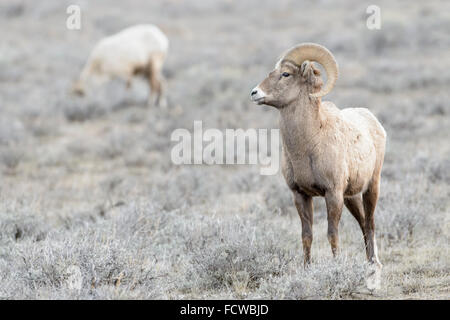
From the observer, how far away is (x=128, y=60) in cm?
1647

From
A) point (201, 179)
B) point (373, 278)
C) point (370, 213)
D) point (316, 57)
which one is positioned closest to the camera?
point (373, 278)

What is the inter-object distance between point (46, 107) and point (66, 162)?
13.8ft

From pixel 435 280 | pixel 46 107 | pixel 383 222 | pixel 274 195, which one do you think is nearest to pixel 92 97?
pixel 46 107

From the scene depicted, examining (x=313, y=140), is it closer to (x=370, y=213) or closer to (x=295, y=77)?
(x=295, y=77)

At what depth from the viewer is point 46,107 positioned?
52.1ft

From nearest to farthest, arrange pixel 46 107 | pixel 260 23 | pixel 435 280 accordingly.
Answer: pixel 435 280 → pixel 46 107 → pixel 260 23

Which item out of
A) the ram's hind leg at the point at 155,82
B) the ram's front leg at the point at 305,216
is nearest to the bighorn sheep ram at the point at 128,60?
the ram's hind leg at the point at 155,82

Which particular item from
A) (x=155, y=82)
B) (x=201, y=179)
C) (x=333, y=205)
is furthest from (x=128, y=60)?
(x=333, y=205)

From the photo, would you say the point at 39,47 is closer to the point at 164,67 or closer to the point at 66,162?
the point at 164,67

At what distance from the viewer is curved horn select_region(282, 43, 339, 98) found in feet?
19.2

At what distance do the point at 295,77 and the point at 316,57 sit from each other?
10.1 inches

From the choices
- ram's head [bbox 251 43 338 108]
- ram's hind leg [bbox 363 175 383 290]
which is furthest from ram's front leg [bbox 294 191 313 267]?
ram's head [bbox 251 43 338 108]

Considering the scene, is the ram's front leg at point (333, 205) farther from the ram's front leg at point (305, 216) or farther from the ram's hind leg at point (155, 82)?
the ram's hind leg at point (155, 82)

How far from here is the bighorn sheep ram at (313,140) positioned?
5.72m
